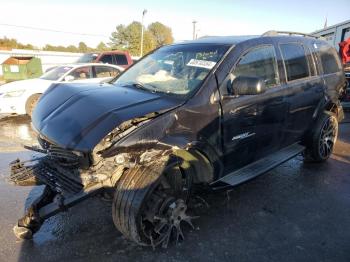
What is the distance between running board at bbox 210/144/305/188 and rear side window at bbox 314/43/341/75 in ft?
4.92

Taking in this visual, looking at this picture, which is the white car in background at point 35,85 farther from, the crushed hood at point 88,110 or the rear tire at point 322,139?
the rear tire at point 322,139

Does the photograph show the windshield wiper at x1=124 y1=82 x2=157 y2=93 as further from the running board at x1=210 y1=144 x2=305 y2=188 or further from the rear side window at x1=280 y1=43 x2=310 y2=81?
the rear side window at x1=280 y1=43 x2=310 y2=81

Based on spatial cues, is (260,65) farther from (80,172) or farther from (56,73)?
(56,73)

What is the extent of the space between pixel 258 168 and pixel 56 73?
7684 mm

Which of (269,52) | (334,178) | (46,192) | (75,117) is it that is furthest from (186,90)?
(334,178)

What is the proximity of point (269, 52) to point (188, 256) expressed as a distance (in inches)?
103

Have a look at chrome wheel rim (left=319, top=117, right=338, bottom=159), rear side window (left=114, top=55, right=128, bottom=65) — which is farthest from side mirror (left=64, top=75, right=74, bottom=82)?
chrome wheel rim (left=319, top=117, right=338, bottom=159)

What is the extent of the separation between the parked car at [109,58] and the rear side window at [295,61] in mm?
9428

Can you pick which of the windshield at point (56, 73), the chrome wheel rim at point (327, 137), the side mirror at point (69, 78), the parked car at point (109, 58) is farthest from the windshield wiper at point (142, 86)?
the parked car at point (109, 58)

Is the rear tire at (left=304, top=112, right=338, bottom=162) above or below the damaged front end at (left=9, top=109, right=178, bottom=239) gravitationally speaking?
below

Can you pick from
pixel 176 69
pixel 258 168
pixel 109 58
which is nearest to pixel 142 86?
pixel 176 69

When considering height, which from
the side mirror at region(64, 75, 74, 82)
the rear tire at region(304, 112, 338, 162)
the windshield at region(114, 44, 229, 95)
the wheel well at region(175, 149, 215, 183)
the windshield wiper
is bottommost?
the rear tire at region(304, 112, 338, 162)

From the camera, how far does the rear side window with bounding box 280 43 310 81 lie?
443 centimetres

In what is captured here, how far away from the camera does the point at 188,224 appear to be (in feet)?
11.9
